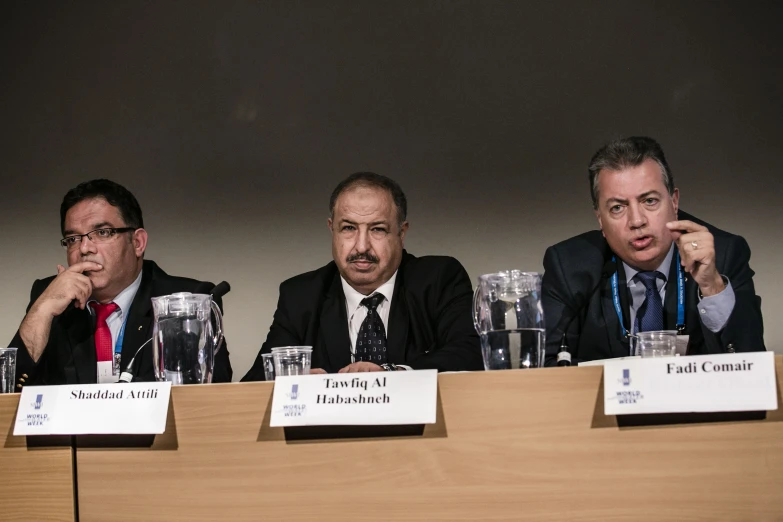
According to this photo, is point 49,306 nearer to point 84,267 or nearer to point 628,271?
point 84,267

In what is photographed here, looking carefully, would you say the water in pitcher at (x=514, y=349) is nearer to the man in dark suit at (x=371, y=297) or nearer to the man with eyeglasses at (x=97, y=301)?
the man in dark suit at (x=371, y=297)

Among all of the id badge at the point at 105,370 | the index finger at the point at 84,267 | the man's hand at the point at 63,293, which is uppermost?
the index finger at the point at 84,267

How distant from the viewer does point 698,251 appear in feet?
6.01

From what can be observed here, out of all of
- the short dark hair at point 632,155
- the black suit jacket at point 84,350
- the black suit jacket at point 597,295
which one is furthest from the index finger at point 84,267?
the short dark hair at point 632,155

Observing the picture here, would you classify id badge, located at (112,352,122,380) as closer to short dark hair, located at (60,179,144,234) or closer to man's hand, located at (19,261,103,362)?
man's hand, located at (19,261,103,362)

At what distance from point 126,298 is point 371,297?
781 millimetres

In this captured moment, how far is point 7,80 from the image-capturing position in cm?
335

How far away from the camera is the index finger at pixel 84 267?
248cm

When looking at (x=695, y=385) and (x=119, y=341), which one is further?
(x=119, y=341)

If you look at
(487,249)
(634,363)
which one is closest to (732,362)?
(634,363)

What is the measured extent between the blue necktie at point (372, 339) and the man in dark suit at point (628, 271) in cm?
51

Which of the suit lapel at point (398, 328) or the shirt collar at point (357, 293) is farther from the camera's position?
the shirt collar at point (357, 293)

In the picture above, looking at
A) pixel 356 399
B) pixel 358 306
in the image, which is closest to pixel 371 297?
pixel 358 306

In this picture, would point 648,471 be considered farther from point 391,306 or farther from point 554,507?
point 391,306
